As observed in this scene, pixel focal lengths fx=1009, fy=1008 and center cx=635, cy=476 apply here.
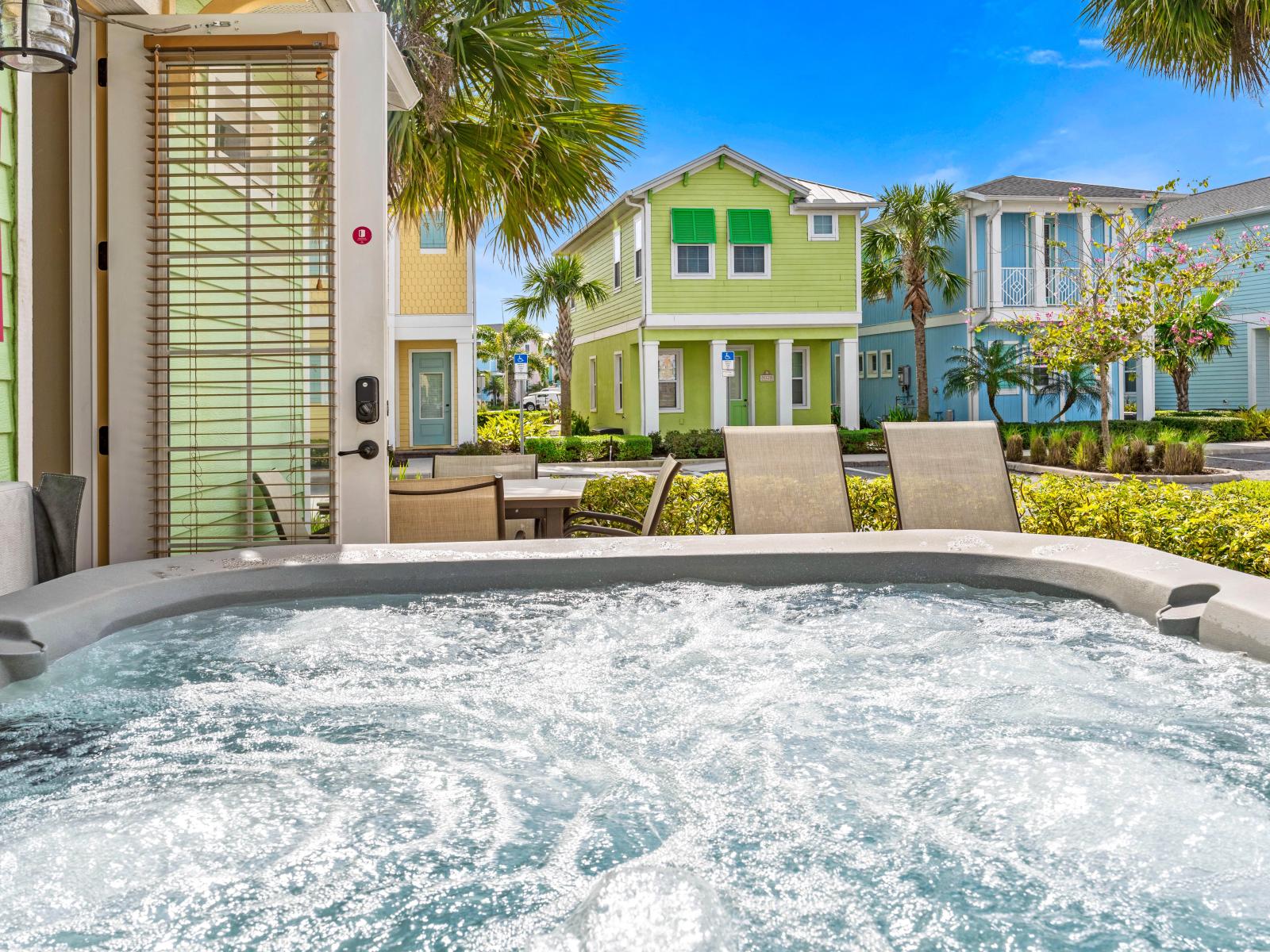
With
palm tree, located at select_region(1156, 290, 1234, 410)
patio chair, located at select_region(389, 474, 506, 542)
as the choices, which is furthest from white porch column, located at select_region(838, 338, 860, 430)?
patio chair, located at select_region(389, 474, 506, 542)

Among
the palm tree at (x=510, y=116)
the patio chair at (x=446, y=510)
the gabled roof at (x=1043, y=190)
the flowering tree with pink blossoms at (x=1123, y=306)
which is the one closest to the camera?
the patio chair at (x=446, y=510)

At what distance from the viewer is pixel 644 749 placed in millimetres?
2699

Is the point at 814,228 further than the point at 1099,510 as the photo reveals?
Yes

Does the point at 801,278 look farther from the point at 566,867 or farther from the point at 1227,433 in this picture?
the point at 566,867

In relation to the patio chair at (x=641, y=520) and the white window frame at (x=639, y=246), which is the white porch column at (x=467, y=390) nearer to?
the white window frame at (x=639, y=246)

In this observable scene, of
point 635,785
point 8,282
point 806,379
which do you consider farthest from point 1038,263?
point 635,785

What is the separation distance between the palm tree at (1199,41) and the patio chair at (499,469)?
28.2 ft

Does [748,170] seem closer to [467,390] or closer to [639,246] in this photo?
[639,246]

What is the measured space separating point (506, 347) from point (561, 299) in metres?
22.5

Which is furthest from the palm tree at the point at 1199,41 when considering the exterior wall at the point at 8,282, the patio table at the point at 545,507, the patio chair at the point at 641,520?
the exterior wall at the point at 8,282

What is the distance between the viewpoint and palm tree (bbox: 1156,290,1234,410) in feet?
58.4

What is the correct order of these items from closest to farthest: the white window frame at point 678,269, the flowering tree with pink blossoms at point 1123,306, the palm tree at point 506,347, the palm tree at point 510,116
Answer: the palm tree at point 510,116
the flowering tree with pink blossoms at point 1123,306
the white window frame at point 678,269
the palm tree at point 506,347

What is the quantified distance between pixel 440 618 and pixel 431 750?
1.23 metres

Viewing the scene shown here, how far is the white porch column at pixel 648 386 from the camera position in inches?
820
